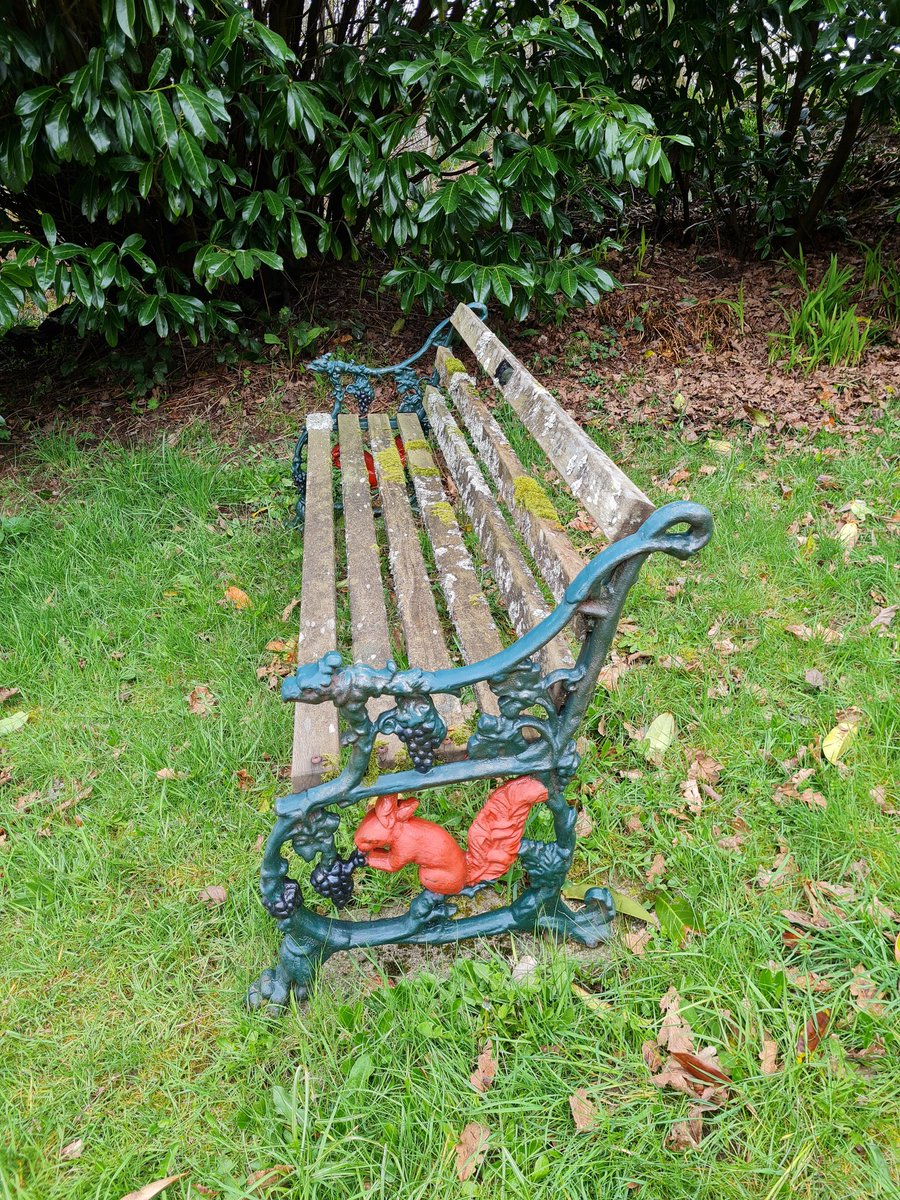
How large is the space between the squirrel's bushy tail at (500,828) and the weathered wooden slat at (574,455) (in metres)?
0.57

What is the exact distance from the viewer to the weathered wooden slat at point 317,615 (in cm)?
168

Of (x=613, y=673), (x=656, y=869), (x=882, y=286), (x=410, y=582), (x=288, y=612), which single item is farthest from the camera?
(x=882, y=286)

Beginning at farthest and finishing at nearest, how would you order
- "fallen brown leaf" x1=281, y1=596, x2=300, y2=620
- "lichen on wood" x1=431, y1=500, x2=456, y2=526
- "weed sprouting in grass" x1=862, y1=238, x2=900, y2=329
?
"weed sprouting in grass" x1=862, y1=238, x2=900, y2=329 → "fallen brown leaf" x1=281, y1=596, x2=300, y2=620 → "lichen on wood" x1=431, y1=500, x2=456, y2=526

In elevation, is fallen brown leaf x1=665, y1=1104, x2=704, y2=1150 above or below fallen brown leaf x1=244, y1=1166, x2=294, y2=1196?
below

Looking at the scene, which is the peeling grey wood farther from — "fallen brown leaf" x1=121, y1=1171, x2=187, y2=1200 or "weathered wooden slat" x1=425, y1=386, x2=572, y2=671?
"fallen brown leaf" x1=121, y1=1171, x2=187, y2=1200

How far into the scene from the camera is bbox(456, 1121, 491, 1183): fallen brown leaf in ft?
4.97

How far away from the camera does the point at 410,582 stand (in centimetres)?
225

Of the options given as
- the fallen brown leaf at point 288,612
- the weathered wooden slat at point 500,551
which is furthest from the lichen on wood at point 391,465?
the fallen brown leaf at point 288,612

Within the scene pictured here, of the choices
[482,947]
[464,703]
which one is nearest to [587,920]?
[482,947]

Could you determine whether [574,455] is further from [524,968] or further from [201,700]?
[201,700]

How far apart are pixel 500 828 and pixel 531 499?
2.66 feet

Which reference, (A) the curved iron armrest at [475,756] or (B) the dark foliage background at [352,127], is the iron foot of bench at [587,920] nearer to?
(A) the curved iron armrest at [475,756]

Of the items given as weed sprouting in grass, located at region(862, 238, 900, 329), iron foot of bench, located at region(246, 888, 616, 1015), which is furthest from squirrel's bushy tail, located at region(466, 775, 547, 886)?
weed sprouting in grass, located at region(862, 238, 900, 329)

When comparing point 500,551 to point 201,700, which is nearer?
point 500,551
